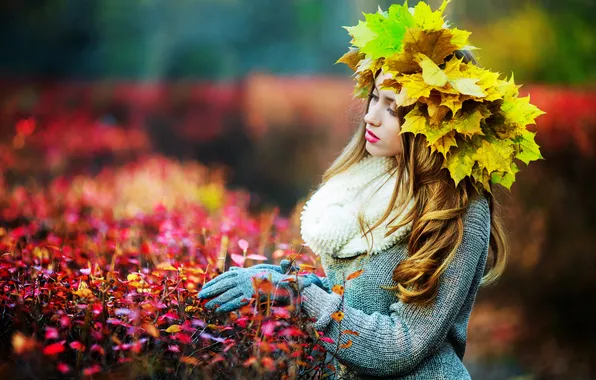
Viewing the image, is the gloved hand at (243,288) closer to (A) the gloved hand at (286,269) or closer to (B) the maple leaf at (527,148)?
(A) the gloved hand at (286,269)

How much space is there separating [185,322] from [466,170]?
946 millimetres

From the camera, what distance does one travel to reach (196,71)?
1138cm

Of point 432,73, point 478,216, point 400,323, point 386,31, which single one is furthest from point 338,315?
point 386,31

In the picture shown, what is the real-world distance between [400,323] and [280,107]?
7.03m

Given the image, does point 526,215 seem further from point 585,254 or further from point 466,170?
point 466,170

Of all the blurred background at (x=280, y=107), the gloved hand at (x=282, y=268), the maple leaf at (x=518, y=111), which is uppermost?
the maple leaf at (x=518, y=111)

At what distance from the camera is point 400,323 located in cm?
191

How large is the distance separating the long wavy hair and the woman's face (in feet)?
0.09

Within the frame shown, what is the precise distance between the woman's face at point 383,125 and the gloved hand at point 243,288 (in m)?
0.52

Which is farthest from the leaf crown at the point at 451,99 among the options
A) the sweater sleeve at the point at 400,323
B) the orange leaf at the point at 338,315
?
the orange leaf at the point at 338,315

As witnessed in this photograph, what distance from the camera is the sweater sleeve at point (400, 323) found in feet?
6.17

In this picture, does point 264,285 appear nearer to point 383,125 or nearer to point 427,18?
point 383,125

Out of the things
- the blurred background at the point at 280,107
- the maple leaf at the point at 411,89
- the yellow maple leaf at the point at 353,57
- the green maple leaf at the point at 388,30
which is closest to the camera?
the maple leaf at the point at 411,89

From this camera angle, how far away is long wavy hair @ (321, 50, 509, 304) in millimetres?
1898
